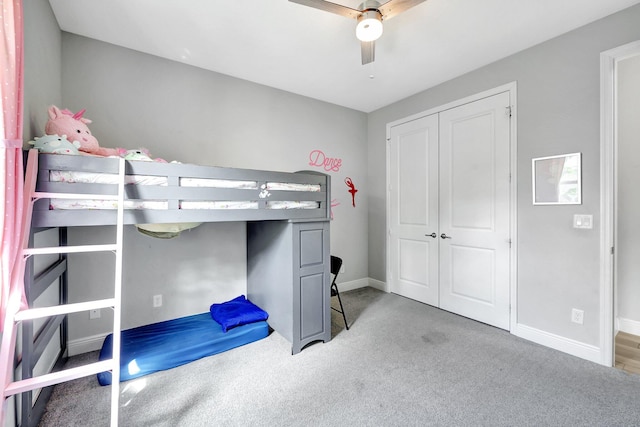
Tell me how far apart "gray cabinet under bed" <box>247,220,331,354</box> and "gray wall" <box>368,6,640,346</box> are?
184 cm

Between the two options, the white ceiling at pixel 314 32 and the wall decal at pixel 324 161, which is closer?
the white ceiling at pixel 314 32

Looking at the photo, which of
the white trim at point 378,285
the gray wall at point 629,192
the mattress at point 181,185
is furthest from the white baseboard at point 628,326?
the mattress at point 181,185

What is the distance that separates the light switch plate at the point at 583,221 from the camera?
208cm

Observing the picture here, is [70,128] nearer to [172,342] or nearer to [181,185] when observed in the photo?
[181,185]

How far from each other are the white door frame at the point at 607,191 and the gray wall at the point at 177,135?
8.76ft

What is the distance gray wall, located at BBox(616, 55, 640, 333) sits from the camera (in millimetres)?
2510

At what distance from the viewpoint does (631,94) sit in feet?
8.30

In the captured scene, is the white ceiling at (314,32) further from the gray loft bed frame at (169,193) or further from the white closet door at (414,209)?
the gray loft bed frame at (169,193)

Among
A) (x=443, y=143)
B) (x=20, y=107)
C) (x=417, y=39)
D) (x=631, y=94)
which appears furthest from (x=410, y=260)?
(x=20, y=107)

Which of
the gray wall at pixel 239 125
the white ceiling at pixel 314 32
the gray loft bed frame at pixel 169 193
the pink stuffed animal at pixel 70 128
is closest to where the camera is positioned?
the gray loft bed frame at pixel 169 193

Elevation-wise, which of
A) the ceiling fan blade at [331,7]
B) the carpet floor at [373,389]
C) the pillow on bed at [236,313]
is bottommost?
the carpet floor at [373,389]

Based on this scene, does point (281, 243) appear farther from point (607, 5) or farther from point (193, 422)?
point (607, 5)

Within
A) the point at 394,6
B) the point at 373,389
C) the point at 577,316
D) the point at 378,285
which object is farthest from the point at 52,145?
the point at 577,316

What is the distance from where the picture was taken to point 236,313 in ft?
8.30
